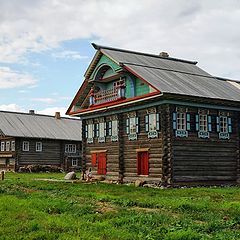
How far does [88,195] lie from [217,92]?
41.9 feet

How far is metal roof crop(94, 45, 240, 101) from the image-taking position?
2552 cm

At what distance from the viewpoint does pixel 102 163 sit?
31625mm

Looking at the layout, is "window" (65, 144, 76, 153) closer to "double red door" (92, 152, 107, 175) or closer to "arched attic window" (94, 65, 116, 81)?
"double red door" (92, 152, 107, 175)

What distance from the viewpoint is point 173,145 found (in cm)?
2498

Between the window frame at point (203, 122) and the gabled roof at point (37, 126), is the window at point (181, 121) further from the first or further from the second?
the gabled roof at point (37, 126)

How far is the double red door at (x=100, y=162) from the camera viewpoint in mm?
31372

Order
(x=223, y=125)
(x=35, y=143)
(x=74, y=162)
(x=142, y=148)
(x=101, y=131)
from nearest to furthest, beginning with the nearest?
(x=142, y=148) → (x=223, y=125) → (x=101, y=131) → (x=35, y=143) → (x=74, y=162)

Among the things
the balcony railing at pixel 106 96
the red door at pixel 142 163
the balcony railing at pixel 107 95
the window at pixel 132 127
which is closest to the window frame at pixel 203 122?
the red door at pixel 142 163

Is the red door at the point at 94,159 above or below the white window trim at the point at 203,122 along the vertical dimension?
below

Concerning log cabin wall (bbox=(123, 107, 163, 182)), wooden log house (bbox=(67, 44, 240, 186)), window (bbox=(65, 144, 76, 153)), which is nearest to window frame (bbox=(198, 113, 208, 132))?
wooden log house (bbox=(67, 44, 240, 186))

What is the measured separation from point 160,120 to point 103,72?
305 inches

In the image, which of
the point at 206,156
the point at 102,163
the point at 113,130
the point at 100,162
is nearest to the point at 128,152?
the point at 113,130

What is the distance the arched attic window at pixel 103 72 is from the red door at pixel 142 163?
6504 millimetres

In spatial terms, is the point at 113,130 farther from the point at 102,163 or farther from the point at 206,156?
the point at 206,156
